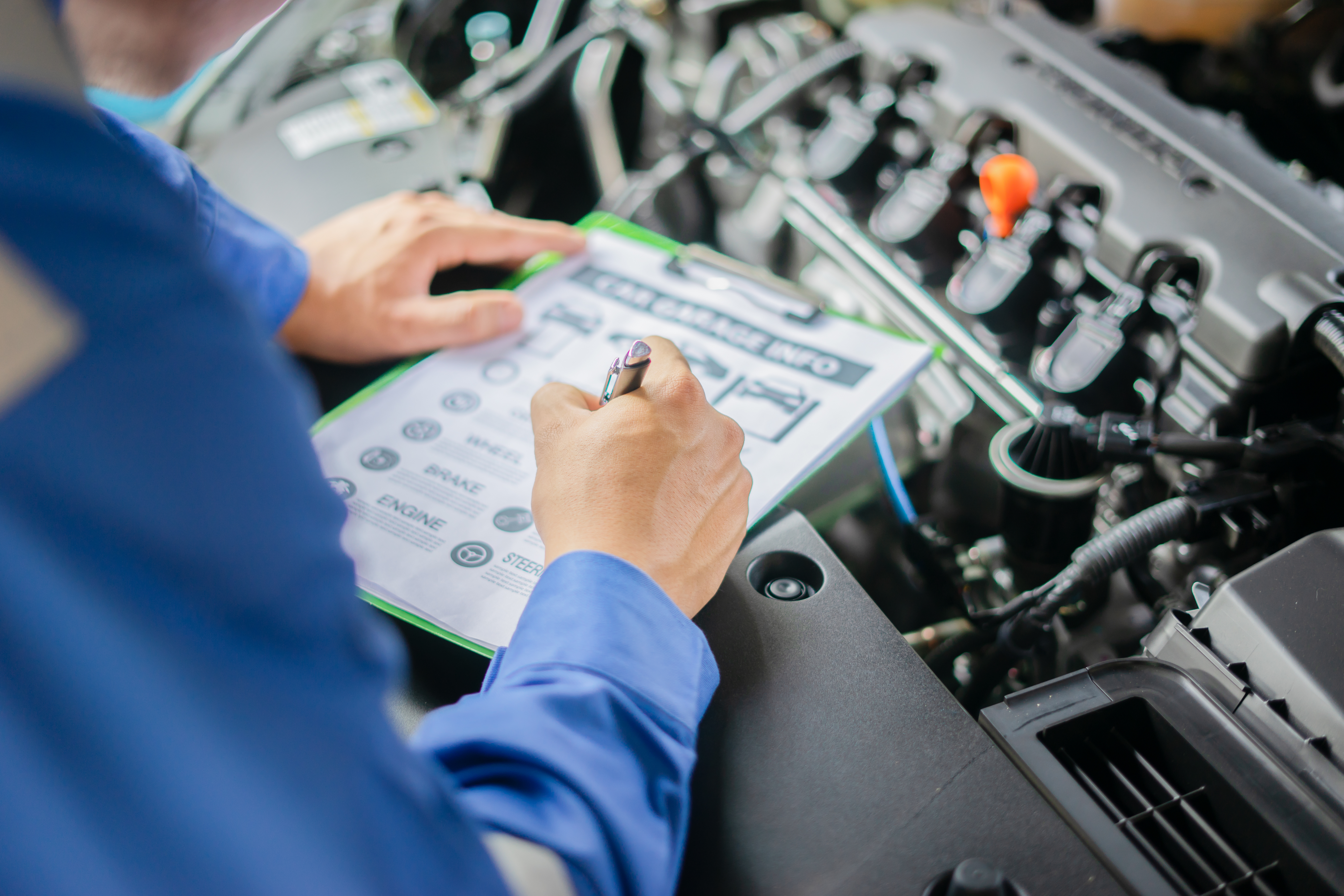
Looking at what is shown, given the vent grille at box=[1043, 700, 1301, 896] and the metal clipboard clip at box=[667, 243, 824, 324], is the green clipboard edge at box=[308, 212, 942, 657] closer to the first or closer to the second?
the metal clipboard clip at box=[667, 243, 824, 324]

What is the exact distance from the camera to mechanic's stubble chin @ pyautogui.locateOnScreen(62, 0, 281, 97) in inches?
10.6

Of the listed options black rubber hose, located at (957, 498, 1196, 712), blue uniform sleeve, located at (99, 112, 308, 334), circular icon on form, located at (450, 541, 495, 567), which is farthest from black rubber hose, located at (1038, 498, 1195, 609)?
blue uniform sleeve, located at (99, 112, 308, 334)

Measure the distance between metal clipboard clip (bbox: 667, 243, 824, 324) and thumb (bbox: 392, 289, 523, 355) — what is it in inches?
5.9

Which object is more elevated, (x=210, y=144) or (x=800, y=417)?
(x=800, y=417)

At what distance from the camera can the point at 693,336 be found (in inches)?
27.1

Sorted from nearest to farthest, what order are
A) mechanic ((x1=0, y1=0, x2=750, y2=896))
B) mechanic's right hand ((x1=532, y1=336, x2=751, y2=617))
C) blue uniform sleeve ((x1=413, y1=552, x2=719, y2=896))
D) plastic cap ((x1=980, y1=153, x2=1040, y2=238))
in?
mechanic ((x1=0, y1=0, x2=750, y2=896)), blue uniform sleeve ((x1=413, y1=552, x2=719, y2=896)), mechanic's right hand ((x1=532, y1=336, x2=751, y2=617)), plastic cap ((x1=980, y1=153, x2=1040, y2=238))

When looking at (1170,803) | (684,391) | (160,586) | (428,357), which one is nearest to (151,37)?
(160,586)

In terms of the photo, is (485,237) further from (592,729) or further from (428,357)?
(592,729)

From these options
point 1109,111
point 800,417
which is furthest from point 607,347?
point 1109,111

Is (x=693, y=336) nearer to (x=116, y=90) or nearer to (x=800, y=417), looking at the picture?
(x=800, y=417)

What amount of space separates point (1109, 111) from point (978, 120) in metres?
0.11

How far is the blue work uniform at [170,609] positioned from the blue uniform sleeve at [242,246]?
0.47m

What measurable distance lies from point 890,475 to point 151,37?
1.65 feet

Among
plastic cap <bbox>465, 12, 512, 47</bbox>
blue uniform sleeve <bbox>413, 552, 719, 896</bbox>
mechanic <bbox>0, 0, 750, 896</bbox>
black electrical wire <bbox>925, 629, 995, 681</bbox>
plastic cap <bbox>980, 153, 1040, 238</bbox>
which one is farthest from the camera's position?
plastic cap <bbox>465, 12, 512, 47</bbox>
